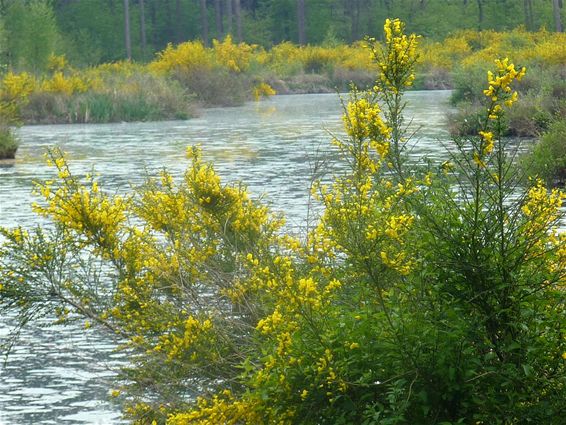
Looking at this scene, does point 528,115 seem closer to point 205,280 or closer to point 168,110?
point 168,110

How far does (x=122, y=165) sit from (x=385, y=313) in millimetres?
18695

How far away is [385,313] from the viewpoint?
16.0 ft

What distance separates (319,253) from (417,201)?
49.5 inches

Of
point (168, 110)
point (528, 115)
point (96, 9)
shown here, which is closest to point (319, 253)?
point (528, 115)

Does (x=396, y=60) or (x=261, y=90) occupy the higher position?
(x=396, y=60)

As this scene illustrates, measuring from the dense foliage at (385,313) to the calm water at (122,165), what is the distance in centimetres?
52

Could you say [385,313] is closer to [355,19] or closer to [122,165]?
[122,165]

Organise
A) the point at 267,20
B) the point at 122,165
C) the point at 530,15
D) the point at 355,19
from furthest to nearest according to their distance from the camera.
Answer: the point at 355,19
the point at 267,20
the point at 530,15
the point at 122,165

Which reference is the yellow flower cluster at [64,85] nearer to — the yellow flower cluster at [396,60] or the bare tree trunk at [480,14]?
the yellow flower cluster at [396,60]

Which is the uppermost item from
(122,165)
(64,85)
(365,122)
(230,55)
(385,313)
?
(365,122)

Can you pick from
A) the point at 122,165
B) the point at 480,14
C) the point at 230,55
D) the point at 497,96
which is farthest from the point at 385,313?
the point at 480,14

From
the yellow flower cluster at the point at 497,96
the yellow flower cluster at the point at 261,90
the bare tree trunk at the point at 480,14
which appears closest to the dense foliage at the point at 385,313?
the yellow flower cluster at the point at 497,96

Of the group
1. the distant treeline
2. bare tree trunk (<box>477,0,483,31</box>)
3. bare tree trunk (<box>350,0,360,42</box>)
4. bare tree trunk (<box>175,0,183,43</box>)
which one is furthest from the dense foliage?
bare tree trunk (<box>350,0,360,42</box>)

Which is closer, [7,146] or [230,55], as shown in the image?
[7,146]
